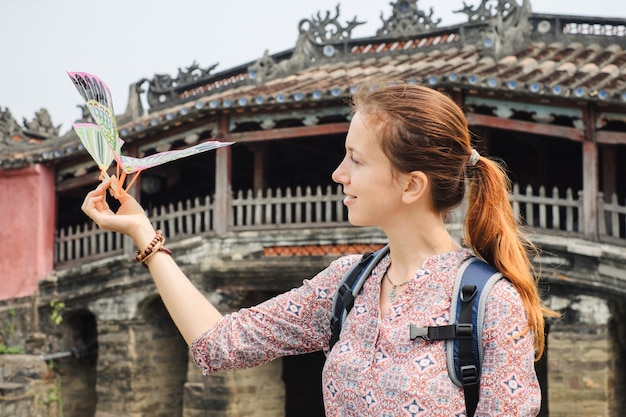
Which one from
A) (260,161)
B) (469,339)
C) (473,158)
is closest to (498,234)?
(473,158)

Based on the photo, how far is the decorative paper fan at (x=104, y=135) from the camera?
7.50ft

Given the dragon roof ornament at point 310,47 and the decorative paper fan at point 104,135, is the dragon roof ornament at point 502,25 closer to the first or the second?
the dragon roof ornament at point 310,47

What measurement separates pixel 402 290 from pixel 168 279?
25.1 inches

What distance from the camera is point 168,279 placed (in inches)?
89.8

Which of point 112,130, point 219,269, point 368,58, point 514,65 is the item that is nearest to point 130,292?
point 219,269

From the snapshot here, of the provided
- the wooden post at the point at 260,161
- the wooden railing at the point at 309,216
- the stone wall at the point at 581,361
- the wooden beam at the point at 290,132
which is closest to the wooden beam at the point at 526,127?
the wooden railing at the point at 309,216

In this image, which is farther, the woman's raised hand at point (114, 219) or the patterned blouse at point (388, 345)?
the woman's raised hand at point (114, 219)

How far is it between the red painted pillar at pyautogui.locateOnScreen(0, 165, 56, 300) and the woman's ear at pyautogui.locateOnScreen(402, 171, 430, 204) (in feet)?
35.5

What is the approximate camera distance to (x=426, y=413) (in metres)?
1.91

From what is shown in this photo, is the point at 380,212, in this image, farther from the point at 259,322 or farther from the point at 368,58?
the point at 368,58

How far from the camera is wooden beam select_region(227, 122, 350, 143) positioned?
32.0ft

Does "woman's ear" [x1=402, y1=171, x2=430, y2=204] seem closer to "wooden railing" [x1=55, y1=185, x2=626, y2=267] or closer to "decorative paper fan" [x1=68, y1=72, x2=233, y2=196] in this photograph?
"decorative paper fan" [x1=68, y1=72, x2=233, y2=196]

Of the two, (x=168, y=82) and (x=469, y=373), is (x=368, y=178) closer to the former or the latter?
(x=469, y=373)

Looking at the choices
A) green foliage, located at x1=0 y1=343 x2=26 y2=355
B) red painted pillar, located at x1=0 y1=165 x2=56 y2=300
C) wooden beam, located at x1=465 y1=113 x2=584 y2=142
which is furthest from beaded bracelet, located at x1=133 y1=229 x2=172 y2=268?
green foliage, located at x1=0 y1=343 x2=26 y2=355
